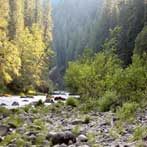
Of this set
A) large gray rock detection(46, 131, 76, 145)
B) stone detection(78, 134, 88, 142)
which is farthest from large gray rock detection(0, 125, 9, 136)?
stone detection(78, 134, 88, 142)

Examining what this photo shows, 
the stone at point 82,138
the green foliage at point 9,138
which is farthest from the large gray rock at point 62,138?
the green foliage at point 9,138

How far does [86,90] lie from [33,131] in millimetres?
16761

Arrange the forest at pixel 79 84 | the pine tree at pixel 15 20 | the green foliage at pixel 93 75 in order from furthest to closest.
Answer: the pine tree at pixel 15 20
the green foliage at pixel 93 75
the forest at pixel 79 84

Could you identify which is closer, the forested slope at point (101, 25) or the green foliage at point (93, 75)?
the green foliage at point (93, 75)

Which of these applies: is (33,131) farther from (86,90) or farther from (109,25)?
(109,25)

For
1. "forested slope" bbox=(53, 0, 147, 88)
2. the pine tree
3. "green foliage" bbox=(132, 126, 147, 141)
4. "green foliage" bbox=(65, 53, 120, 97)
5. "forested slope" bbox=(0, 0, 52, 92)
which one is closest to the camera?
"green foliage" bbox=(132, 126, 147, 141)

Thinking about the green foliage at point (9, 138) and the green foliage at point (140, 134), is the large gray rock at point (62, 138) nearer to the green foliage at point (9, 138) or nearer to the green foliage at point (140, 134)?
the green foliage at point (9, 138)

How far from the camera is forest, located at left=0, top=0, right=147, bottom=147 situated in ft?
39.2

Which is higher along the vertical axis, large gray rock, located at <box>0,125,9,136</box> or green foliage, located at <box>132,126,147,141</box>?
green foliage, located at <box>132,126,147,141</box>

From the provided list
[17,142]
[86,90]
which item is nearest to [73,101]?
[86,90]

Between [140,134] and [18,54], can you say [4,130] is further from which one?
[18,54]

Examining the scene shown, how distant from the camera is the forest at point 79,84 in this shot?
12.0m

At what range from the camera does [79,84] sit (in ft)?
98.5

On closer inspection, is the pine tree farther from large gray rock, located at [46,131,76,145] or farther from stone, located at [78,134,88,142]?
large gray rock, located at [46,131,76,145]
